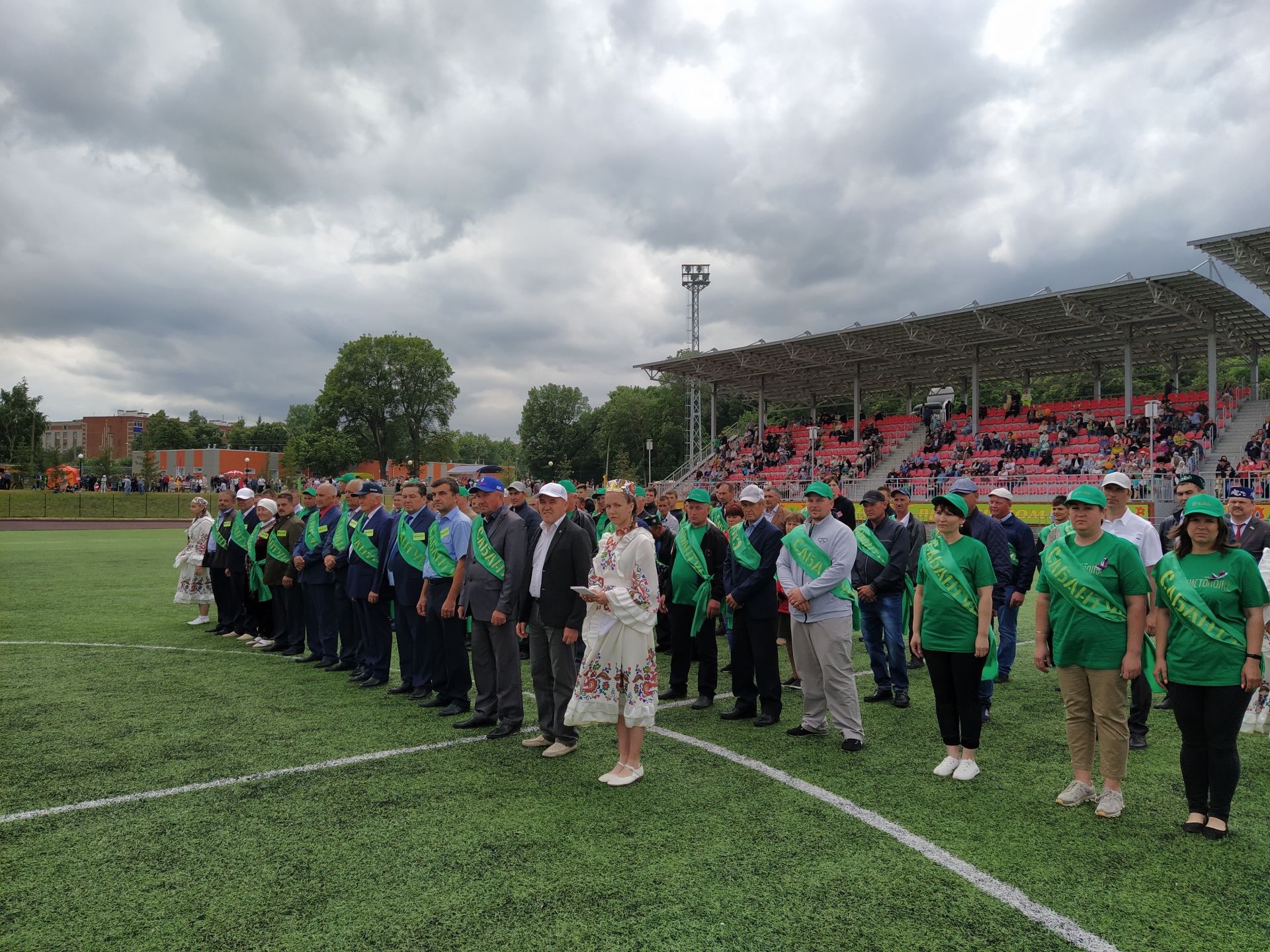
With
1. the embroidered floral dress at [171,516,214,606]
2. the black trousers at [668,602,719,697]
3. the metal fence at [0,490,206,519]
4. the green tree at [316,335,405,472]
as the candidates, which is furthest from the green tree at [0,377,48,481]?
the black trousers at [668,602,719,697]

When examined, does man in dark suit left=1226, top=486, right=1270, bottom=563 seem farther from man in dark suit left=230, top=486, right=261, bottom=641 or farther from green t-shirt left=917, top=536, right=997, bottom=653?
man in dark suit left=230, top=486, right=261, bottom=641

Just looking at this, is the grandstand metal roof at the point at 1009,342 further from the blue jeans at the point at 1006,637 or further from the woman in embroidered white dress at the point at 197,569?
the woman in embroidered white dress at the point at 197,569

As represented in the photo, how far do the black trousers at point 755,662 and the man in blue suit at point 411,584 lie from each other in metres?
2.61

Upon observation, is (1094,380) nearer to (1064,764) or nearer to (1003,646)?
(1003,646)

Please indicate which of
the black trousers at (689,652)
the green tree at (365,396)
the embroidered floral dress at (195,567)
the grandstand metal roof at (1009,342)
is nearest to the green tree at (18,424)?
the green tree at (365,396)

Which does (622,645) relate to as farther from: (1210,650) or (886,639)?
(886,639)

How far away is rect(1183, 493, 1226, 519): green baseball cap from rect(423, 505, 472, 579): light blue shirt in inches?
192

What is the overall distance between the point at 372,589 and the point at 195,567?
5264 mm

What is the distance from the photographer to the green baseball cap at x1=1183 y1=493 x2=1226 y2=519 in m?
4.09

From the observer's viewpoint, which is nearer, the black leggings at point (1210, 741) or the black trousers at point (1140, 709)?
the black leggings at point (1210, 741)

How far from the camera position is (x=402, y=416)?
67.0 meters

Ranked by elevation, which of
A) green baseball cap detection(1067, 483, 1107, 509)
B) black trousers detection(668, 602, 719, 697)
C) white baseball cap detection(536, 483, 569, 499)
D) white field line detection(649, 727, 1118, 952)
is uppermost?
white baseball cap detection(536, 483, 569, 499)

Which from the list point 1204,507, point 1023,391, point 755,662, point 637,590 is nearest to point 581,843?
point 637,590

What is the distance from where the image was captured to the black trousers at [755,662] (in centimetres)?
629
